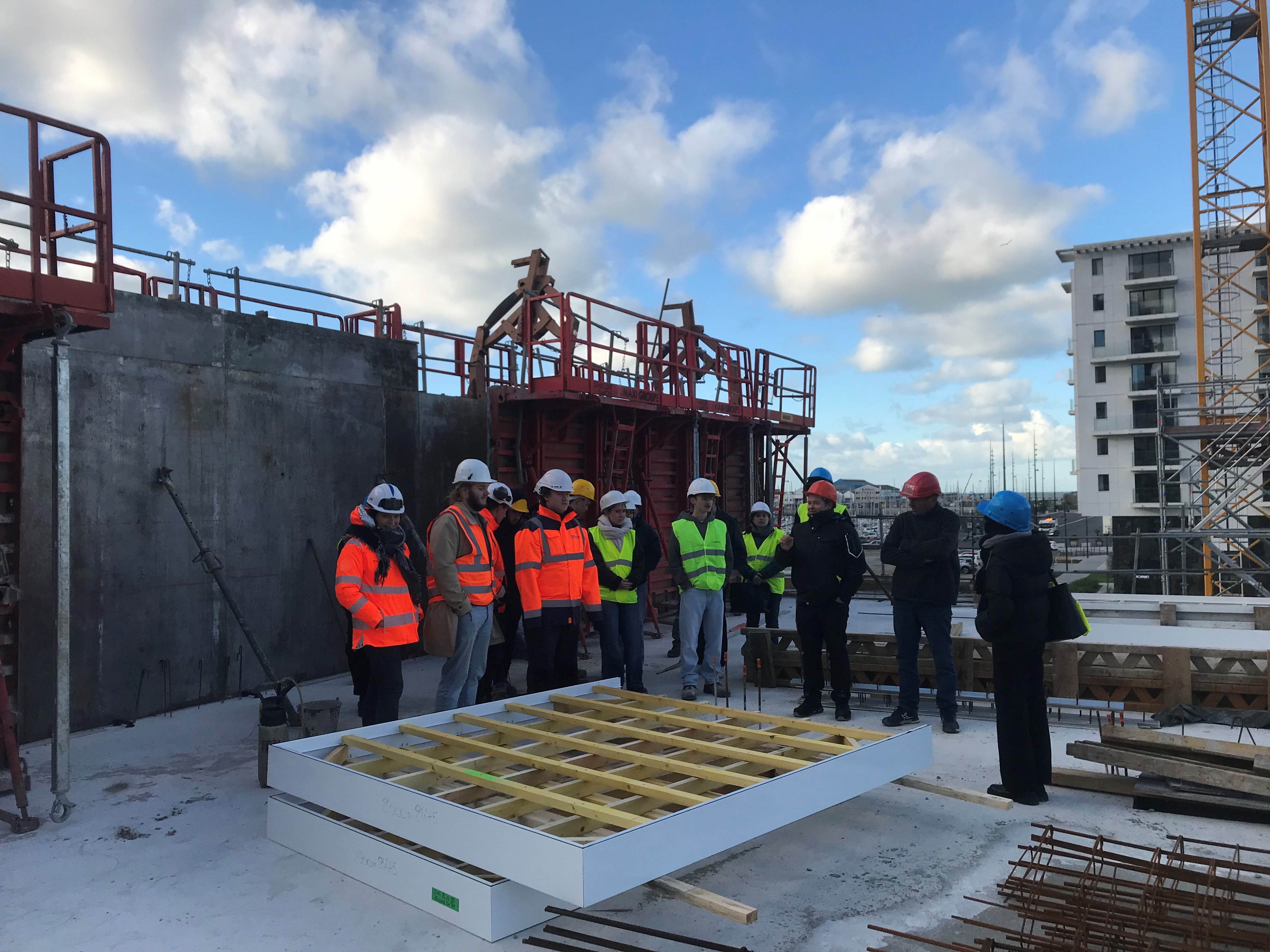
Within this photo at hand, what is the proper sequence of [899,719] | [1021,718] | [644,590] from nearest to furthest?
[1021,718] → [899,719] → [644,590]

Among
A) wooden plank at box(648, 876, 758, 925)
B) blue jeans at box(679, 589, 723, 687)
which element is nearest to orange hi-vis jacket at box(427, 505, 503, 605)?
blue jeans at box(679, 589, 723, 687)

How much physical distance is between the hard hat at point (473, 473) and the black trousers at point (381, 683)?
4.42 feet

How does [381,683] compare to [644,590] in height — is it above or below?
below

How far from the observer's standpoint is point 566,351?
1080 centimetres

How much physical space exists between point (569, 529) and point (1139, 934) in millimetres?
5063

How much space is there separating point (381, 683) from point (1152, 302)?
66.3 meters

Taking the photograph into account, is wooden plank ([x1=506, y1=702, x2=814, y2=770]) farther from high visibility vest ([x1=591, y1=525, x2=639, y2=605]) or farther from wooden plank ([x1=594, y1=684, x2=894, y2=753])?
high visibility vest ([x1=591, y1=525, x2=639, y2=605])

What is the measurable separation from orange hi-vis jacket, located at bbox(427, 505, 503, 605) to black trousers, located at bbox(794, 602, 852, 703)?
9.02ft

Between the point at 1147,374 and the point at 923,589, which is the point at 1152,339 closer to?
the point at 1147,374

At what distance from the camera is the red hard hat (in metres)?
6.88

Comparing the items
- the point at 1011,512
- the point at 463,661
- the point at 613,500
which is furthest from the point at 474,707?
the point at 1011,512

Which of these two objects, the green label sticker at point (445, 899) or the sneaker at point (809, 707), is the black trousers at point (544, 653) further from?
the green label sticker at point (445, 899)

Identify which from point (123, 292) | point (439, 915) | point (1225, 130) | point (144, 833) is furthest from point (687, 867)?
point (1225, 130)

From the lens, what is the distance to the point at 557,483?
741 cm
